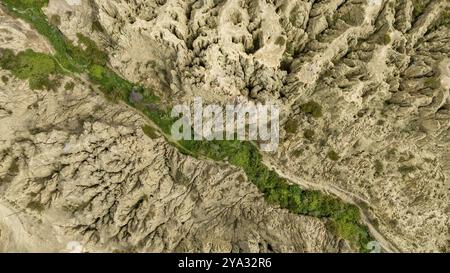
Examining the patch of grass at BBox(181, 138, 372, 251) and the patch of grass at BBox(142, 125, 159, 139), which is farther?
the patch of grass at BBox(142, 125, 159, 139)

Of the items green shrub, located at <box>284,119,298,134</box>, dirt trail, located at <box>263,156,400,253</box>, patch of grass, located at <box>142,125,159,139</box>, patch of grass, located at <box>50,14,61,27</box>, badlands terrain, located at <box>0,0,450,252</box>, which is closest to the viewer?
badlands terrain, located at <box>0,0,450,252</box>

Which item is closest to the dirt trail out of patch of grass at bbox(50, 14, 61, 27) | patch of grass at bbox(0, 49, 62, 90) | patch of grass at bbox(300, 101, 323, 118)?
patch of grass at bbox(300, 101, 323, 118)

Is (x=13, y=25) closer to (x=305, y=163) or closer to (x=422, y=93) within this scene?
(x=305, y=163)

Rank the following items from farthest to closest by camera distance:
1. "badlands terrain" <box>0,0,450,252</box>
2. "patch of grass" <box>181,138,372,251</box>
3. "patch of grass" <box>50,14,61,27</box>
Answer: "patch of grass" <box>50,14,61,27</box>
"patch of grass" <box>181,138,372,251</box>
"badlands terrain" <box>0,0,450,252</box>

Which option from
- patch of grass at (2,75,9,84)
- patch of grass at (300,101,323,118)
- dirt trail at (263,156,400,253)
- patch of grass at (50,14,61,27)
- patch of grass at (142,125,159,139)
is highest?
patch of grass at (50,14,61,27)

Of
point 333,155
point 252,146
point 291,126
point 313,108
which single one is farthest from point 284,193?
point 313,108

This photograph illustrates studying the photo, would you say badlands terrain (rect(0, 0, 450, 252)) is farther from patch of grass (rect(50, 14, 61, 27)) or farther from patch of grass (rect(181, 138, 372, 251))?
patch of grass (rect(50, 14, 61, 27))

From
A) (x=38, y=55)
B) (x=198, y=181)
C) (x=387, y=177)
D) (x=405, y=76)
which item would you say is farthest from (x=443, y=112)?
(x=38, y=55)
